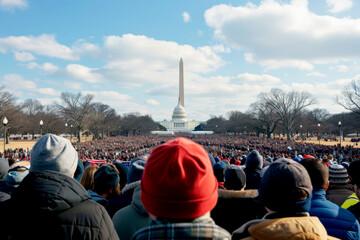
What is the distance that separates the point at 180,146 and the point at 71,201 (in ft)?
2.58

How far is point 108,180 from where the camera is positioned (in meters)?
3.17

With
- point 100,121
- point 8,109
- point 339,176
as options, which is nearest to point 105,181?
point 339,176

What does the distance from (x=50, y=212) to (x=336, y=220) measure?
90.0 inches

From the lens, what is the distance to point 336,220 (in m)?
2.26

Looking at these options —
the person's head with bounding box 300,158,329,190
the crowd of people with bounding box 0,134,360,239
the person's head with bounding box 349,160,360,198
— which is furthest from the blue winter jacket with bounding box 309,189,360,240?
the person's head with bounding box 349,160,360,198

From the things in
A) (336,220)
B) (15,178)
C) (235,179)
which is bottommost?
(336,220)

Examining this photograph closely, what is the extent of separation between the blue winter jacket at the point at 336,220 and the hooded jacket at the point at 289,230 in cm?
75

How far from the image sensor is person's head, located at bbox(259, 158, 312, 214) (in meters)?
1.86

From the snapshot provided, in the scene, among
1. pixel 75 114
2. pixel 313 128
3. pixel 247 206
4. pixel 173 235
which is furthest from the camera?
pixel 313 128

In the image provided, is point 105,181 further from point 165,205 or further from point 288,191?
point 288,191

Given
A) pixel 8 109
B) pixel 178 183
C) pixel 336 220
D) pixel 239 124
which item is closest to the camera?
pixel 178 183

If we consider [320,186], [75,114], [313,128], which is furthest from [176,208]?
[313,128]

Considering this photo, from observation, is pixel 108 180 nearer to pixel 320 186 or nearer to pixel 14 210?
pixel 14 210

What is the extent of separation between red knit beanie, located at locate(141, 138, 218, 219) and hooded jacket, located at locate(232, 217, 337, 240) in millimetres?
500
